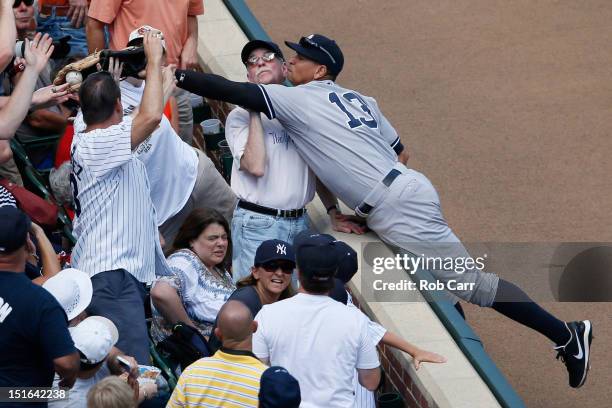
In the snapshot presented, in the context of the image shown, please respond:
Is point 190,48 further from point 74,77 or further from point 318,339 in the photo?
point 318,339

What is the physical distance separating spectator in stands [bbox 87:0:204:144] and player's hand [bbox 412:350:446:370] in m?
2.49

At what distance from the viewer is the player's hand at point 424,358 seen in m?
7.30

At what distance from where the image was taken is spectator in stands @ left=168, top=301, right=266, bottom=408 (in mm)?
5746

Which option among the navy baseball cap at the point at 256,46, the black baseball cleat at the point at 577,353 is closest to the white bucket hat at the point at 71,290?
the navy baseball cap at the point at 256,46

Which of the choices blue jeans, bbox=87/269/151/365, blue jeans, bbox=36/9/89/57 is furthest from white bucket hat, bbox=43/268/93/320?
blue jeans, bbox=36/9/89/57

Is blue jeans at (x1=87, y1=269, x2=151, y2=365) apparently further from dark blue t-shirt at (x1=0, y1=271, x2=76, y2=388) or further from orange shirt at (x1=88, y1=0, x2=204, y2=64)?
orange shirt at (x1=88, y1=0, x2=204, y2=64)

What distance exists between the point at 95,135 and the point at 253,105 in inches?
49.1

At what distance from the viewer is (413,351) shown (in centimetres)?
723

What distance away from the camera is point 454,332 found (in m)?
7.93

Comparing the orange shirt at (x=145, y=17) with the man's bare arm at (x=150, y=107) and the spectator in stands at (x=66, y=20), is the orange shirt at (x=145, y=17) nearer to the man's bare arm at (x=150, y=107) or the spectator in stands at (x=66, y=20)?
the spectator in stands at (x=66, y=20)

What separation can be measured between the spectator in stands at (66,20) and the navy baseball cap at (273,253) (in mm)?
2803

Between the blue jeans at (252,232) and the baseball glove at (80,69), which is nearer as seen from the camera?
the baseball glove at (80,69)

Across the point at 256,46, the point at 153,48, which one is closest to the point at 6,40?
the point at 153,48

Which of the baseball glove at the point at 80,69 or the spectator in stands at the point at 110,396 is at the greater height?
the baseball glove at the point at 80,69
